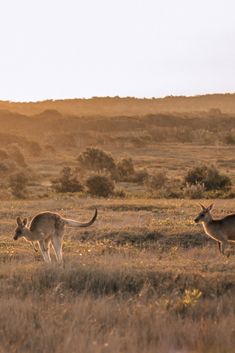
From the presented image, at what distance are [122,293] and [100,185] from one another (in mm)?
21858

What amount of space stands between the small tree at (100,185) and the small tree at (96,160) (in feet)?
34.4

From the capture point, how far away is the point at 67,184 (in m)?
34.6

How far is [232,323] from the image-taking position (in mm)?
8766

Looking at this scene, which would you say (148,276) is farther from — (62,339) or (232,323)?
(62,339)

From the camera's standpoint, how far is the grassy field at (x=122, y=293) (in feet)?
26.6

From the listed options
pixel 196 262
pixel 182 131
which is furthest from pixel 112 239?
pixel 182 131

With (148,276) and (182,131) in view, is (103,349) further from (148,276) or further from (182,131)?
(182,131)

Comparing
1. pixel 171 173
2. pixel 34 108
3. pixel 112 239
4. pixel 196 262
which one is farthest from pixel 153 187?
pixel 34 108

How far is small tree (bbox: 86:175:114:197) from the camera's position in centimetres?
3244

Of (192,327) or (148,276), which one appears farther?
(148,276)

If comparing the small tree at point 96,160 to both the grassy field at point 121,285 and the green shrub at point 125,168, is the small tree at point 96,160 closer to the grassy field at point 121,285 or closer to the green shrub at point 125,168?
the green shrub at point 125,168

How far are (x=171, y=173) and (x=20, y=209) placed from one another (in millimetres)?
21488

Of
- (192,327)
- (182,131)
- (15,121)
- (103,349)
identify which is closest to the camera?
(103,349)

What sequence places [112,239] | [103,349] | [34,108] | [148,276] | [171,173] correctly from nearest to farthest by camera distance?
[103,349]
[148,276]
[112,239]
[171,173]
[34,108]
